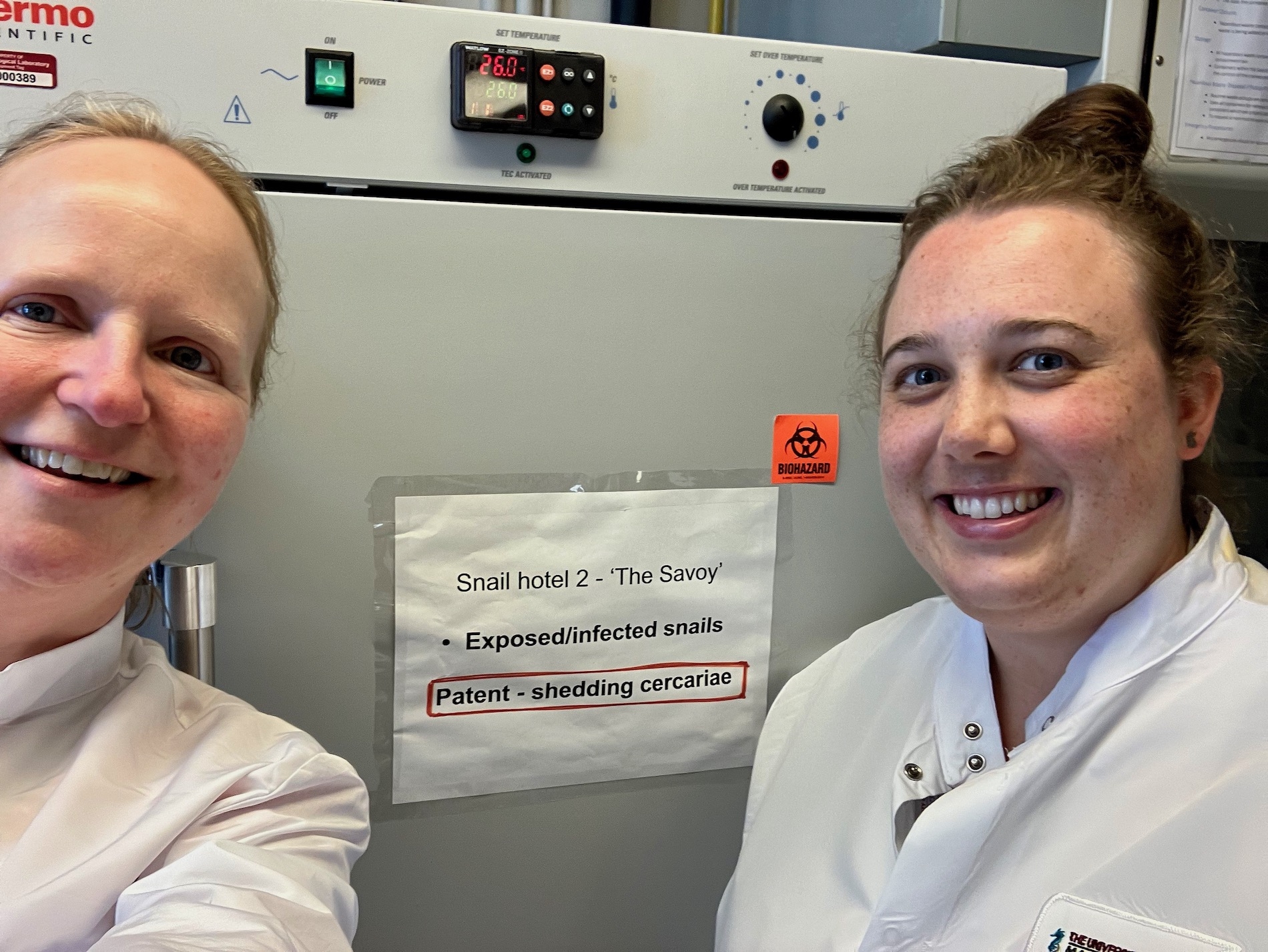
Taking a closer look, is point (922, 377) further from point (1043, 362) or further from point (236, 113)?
point (236, 113)

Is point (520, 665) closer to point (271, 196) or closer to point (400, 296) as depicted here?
point (400, 296)

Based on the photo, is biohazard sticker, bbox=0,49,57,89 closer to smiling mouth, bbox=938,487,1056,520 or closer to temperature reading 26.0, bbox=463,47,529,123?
temperature reading 26.0, bbox=463,47,529,123

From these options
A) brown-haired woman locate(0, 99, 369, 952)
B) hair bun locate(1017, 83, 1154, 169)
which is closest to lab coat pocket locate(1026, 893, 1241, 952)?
brown-haired woman locate(0, 99, 369, 952)

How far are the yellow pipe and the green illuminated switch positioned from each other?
73cm

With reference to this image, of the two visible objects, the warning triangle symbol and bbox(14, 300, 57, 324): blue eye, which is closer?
bbox(14, 300, 57, 324): blue eye

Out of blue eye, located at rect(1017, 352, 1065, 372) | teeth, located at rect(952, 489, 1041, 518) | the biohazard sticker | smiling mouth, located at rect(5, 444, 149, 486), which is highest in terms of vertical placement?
the biohazard sticker

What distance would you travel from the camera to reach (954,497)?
933 mm

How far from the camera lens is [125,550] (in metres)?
0.74

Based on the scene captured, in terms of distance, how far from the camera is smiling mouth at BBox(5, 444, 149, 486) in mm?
700

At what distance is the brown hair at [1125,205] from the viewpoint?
2.93ft

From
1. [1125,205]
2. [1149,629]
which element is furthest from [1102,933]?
[1125,205]

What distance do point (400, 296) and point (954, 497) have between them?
0.55 metres

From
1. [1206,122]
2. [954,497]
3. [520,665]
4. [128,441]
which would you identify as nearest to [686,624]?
[520,665]

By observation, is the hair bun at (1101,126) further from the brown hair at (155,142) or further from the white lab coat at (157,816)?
the white lab coat at (157,816)
